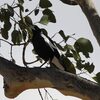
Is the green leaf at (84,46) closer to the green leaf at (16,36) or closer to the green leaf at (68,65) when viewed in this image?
the green leaf at (68,65)

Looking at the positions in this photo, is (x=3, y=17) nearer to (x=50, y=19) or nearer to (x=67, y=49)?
(x=50, y=19)

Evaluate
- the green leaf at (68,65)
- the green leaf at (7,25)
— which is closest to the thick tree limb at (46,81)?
the green leaf at (68,65)

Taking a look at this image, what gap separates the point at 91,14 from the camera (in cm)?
183

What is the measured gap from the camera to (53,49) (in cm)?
177

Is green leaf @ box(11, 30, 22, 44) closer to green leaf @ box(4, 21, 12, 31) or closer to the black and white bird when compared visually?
green leaf @ box(4, 21, 12, 31)

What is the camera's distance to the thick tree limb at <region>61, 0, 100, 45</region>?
69.2 inches

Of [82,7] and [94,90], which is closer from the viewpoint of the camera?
[94,90]

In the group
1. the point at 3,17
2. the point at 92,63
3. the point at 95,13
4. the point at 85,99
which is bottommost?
the point at 85,99

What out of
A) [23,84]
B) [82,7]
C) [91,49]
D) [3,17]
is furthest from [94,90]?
[82,7]

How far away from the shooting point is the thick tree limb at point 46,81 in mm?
1361

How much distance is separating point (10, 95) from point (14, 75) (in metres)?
0.14

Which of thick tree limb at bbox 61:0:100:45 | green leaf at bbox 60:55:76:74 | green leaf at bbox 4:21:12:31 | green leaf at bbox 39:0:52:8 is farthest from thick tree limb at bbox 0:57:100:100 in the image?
thick tree limb at bbox 61:0:100:45

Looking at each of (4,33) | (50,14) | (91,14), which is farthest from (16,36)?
(91,14)

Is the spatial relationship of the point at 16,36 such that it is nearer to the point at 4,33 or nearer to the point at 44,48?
the point at 4,33
